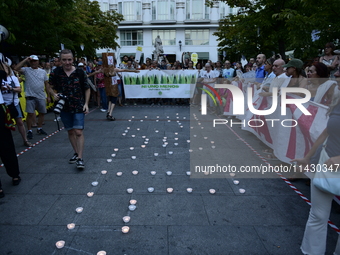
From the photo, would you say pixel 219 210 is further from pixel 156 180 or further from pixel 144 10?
pixel 144 10

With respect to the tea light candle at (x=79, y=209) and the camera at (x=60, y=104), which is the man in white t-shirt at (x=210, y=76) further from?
the tea light candle at (x=79, y=209)

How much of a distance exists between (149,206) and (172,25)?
41.6 m

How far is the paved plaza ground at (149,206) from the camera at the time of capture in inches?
114

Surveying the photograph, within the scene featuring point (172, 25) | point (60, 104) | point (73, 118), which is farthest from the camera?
point (172, 25)

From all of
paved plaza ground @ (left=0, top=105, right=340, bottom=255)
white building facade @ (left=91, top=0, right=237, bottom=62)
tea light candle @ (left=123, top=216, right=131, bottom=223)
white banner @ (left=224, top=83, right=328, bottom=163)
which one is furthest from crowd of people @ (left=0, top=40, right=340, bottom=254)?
white building facade @ (left=91, top=0, right=237, bottom=62)

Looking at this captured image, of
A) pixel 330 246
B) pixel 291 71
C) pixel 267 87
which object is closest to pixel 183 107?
pixel 267 87

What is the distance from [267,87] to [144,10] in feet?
134

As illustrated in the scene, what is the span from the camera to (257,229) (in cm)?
317

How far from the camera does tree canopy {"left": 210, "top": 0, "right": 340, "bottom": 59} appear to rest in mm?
8070

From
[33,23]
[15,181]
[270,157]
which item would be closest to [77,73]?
[15,181]

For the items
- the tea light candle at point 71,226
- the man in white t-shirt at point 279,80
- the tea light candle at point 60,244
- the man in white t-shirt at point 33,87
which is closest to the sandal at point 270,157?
the man in white t-shirt at point 279,80

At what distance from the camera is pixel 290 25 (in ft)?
31.3

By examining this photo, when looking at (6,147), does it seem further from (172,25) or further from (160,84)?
(172,25)

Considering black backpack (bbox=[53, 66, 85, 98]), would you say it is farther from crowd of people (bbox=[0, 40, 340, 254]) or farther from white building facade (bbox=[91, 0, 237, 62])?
white building facade (bbox=[91, 0, 237, 62])
